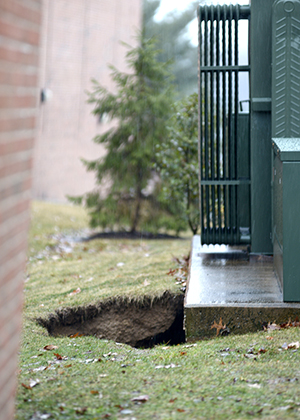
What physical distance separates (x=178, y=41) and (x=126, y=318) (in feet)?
112

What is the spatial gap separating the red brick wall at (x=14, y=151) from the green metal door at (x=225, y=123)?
14.4ft

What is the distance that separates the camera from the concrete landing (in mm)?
4922

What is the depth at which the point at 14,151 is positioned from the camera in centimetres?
252

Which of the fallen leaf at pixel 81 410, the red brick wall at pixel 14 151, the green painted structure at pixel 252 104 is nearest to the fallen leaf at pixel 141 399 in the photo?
the fallen leaf at pixel 81 410

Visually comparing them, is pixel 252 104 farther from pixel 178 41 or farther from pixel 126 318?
pixel 178 41

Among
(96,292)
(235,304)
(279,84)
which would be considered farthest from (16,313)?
(279,84)

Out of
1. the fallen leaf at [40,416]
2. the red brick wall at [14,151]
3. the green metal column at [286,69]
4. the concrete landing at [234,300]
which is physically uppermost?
the green metal column at [286,69]

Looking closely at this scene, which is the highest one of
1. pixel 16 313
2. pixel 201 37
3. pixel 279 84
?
pixel 201 37

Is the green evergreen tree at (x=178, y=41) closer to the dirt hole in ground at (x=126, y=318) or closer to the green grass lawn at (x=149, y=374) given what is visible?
the dirt hole in ground at (x=126, y=318)

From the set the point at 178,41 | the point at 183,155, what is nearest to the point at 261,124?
the point at 183,155

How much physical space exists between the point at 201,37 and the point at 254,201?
2.29 m

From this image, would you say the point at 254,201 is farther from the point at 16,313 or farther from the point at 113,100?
the point at 113,100

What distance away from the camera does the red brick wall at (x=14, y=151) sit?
2367mm

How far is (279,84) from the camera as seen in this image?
20.6 feet
